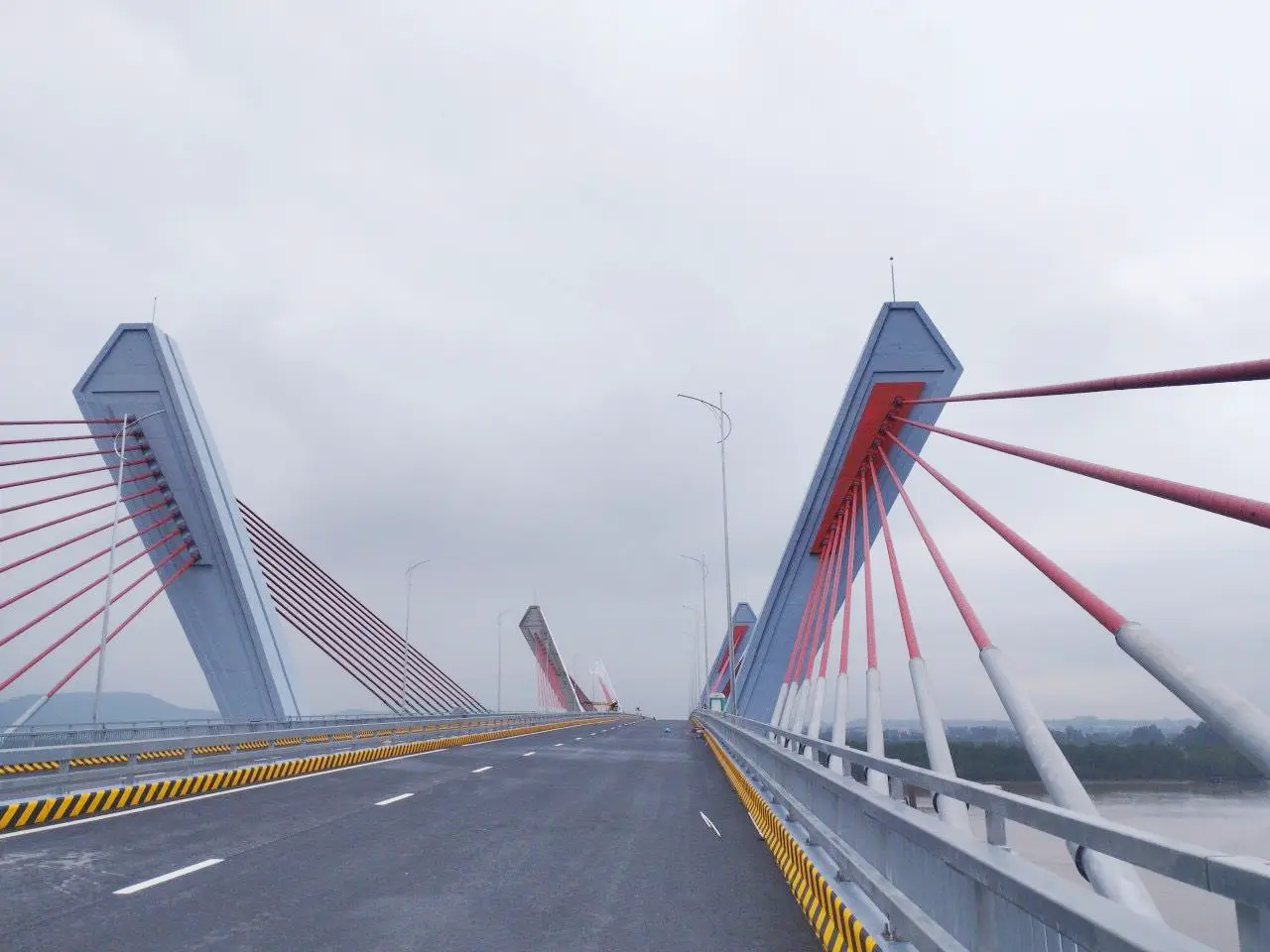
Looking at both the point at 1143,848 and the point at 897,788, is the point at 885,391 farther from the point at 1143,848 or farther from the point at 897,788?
the point at 1143,848

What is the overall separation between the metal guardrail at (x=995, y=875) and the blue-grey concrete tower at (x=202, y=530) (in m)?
24.1

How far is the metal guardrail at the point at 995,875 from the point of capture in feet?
9.37

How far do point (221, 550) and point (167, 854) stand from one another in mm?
19929

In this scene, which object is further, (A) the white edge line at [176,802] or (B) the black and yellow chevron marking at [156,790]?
(B) the black and yellow chevron marking at [156,790]

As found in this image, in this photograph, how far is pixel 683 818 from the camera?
15.4 m

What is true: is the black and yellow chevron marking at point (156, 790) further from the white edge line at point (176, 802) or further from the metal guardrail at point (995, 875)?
the metal guardrail at point (995, 875)

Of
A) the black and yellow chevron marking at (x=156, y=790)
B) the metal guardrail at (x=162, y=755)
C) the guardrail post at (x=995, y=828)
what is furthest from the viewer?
the metal guardrail at (x=162, y=755)

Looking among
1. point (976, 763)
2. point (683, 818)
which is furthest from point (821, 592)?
point (976, 763)

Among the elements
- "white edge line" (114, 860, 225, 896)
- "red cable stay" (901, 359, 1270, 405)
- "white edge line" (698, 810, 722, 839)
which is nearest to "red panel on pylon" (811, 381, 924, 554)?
"white edge line" (698, 810, 722, 839)

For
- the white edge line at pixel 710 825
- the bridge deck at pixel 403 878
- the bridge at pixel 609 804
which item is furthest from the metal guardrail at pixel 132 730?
the white edge line at pixel 710 825

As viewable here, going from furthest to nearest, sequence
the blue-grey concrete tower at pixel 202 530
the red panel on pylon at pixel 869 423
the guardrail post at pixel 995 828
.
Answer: the blue-grey concrete tower at pixel 202 530, the red panel on pylon at pixel 869 423, the guardrail post at pixel 995 828

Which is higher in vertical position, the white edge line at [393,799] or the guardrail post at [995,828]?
the guardrail post at [995,828]

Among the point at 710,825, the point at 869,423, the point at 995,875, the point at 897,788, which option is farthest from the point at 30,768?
the point at 995,875

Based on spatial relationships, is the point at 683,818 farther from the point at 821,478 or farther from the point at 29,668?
the point at 29,668
